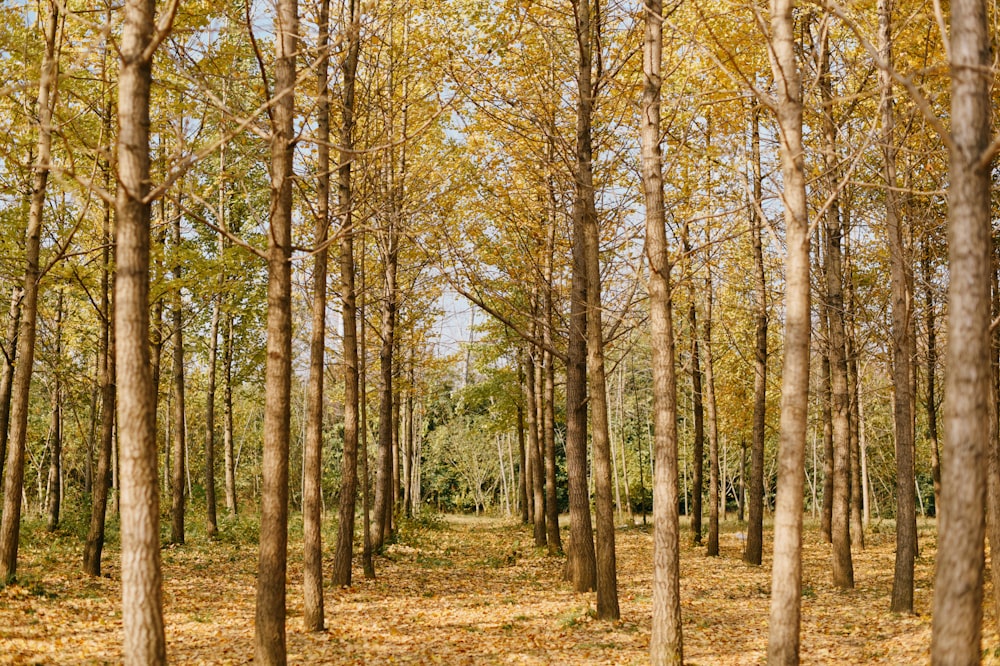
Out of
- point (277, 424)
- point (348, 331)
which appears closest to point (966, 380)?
point (277, 424)

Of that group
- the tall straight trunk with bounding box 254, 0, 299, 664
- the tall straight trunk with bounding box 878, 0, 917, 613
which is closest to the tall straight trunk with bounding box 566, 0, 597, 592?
the tall straight trunk with bounding box 878, 0, 917, 613

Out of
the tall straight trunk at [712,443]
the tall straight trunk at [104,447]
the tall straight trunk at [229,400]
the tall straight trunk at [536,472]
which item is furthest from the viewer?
the tall straight trunk at [229,400]

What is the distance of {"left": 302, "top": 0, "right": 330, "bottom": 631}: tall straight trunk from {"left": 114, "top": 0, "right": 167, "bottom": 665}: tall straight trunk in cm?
416

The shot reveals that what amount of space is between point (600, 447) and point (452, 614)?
125 inches

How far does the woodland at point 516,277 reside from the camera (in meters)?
4.84

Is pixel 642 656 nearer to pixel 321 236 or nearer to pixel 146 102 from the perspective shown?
pixel 321 236

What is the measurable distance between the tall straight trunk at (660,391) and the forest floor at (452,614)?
982 millimetres

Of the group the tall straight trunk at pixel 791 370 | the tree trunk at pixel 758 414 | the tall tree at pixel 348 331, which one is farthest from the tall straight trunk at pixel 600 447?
the tree trunk at pixel 758 414

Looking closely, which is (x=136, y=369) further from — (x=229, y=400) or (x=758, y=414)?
(x=229, y=400)

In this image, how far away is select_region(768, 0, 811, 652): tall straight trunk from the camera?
5.78 meters

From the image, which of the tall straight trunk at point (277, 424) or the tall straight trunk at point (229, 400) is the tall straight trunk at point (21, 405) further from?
the tall straight trunk at point (229, 400)

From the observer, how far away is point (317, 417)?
9633mm

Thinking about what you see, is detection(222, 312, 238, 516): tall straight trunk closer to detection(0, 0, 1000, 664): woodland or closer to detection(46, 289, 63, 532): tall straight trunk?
detection(0, 0, 1000, 664): woodland

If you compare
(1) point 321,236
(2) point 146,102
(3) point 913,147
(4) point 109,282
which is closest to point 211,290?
(4) point 109,282
